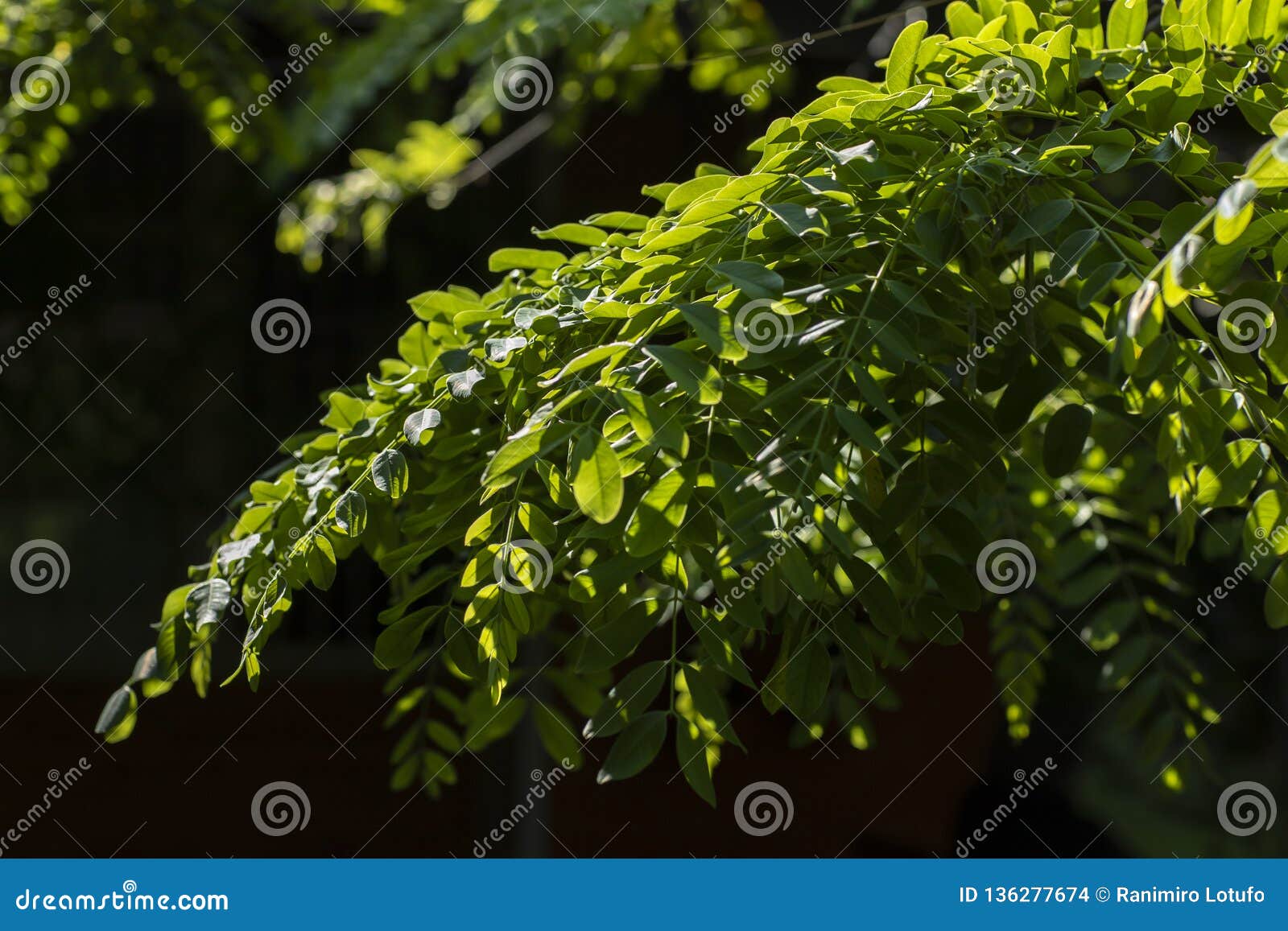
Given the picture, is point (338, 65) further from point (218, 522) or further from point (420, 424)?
point (420, 424)

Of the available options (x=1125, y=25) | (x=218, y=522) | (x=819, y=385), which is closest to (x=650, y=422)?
(x=819, y=385)

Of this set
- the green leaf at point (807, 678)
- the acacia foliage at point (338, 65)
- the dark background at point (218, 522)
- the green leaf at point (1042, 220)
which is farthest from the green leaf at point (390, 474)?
the dark background at point (218, 522)

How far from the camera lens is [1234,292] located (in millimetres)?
724

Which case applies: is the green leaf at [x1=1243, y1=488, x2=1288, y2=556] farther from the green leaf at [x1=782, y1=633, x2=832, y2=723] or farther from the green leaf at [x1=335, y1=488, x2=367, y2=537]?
the green leaf at [x1=335, y1=488, x2=367, y2=537]

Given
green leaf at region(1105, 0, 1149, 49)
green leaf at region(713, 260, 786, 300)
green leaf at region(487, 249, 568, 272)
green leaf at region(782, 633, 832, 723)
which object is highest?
green leaf at region(1105, 0, 1149, 49)

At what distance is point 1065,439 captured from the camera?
2.68 ft

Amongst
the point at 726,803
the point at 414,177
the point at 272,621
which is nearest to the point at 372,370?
the point at 414,177

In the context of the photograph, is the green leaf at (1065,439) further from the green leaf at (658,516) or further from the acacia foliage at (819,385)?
the green leaf at (658,516)

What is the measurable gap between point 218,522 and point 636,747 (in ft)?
9.02

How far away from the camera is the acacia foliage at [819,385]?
659 millimetres

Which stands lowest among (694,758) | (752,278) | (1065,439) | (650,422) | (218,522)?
(218,522)

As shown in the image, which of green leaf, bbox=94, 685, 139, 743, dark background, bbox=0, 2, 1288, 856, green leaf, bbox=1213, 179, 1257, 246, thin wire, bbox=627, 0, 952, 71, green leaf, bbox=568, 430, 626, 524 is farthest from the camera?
dark background, bbox=0, 2, 1288, 856

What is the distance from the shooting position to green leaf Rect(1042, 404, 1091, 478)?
32.2 inches

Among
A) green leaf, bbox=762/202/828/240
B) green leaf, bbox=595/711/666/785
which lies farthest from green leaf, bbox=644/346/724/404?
green leaf, bbox=595/711/666/785
